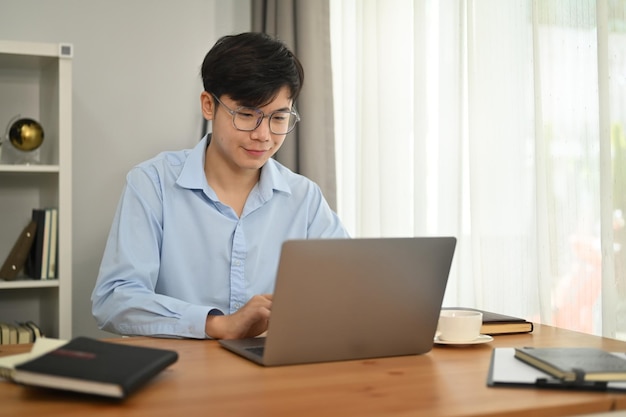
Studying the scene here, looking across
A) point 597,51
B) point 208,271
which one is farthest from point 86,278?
point 597,51

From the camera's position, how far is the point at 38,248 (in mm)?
2783

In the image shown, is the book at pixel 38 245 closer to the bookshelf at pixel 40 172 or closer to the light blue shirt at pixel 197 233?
the bookshelf at pixel 40 172

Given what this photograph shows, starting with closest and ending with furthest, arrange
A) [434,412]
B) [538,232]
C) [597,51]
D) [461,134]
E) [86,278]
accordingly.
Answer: [434,412], [597,51], [538,232], [461,134], [86,278]

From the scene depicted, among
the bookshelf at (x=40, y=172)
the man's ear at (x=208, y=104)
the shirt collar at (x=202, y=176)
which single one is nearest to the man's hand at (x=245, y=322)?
the shirt collar at (x=202, y=176)

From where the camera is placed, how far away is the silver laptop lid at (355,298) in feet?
4.02

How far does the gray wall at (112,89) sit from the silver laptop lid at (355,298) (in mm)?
2114

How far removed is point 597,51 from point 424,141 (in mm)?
814

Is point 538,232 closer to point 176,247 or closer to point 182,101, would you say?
point 176,247

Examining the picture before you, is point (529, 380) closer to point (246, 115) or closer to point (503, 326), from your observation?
point (503, 326)

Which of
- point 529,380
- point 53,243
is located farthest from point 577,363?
point 53,243

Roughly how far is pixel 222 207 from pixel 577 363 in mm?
999

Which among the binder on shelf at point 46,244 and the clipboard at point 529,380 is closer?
the clipboard at point 529,380

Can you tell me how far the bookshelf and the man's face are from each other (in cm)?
104

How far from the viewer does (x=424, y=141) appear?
9.11 feet
